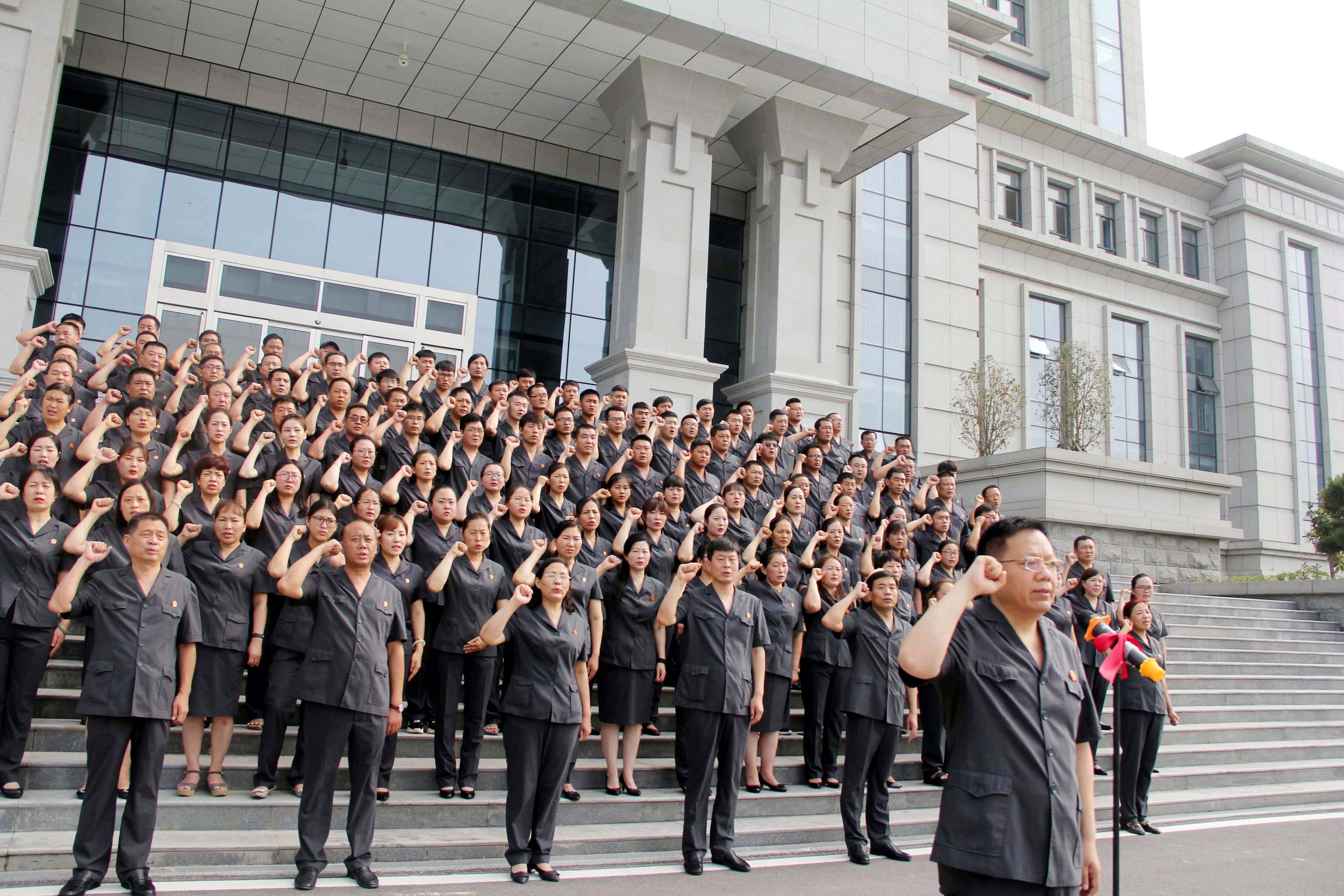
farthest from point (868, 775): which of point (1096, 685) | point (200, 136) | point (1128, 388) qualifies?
point (1128, 388)

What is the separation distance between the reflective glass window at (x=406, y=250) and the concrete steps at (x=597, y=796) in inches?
476

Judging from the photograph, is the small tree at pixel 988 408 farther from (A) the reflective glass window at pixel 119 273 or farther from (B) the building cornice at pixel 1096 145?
(A) the reflective glass window at pixel 119 273

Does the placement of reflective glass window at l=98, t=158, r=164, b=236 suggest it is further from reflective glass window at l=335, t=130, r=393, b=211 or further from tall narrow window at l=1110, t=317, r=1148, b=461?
tall narrow window at l=1110, t=317, r=1148, b=461

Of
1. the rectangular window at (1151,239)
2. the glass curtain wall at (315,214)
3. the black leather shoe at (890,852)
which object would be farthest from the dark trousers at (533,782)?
the rectangular window at (1151,239)

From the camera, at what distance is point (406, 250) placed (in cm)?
1880

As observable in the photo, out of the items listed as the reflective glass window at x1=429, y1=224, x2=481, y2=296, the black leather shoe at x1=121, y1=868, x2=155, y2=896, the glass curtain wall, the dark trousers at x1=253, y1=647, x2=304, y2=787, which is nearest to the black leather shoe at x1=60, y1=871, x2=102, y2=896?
the black leather shoe at x1=121, y1=868, x2=155, y2=896

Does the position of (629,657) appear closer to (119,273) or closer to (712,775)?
(712,775)

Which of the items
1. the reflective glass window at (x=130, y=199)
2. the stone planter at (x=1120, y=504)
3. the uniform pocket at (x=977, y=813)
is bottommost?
the uniform pocket at (x=977, y=813)

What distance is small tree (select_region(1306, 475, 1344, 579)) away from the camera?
19266 mm

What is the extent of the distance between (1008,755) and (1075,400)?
1737 centimetres

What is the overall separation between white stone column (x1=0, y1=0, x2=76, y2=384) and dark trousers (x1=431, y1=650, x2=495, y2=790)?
9.54 m

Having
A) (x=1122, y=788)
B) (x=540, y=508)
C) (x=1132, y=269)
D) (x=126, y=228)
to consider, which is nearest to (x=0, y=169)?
(x=126, y=228)

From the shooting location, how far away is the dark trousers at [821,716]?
7.86m

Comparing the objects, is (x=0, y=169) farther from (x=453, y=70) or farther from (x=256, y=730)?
(x=256, y=730)
